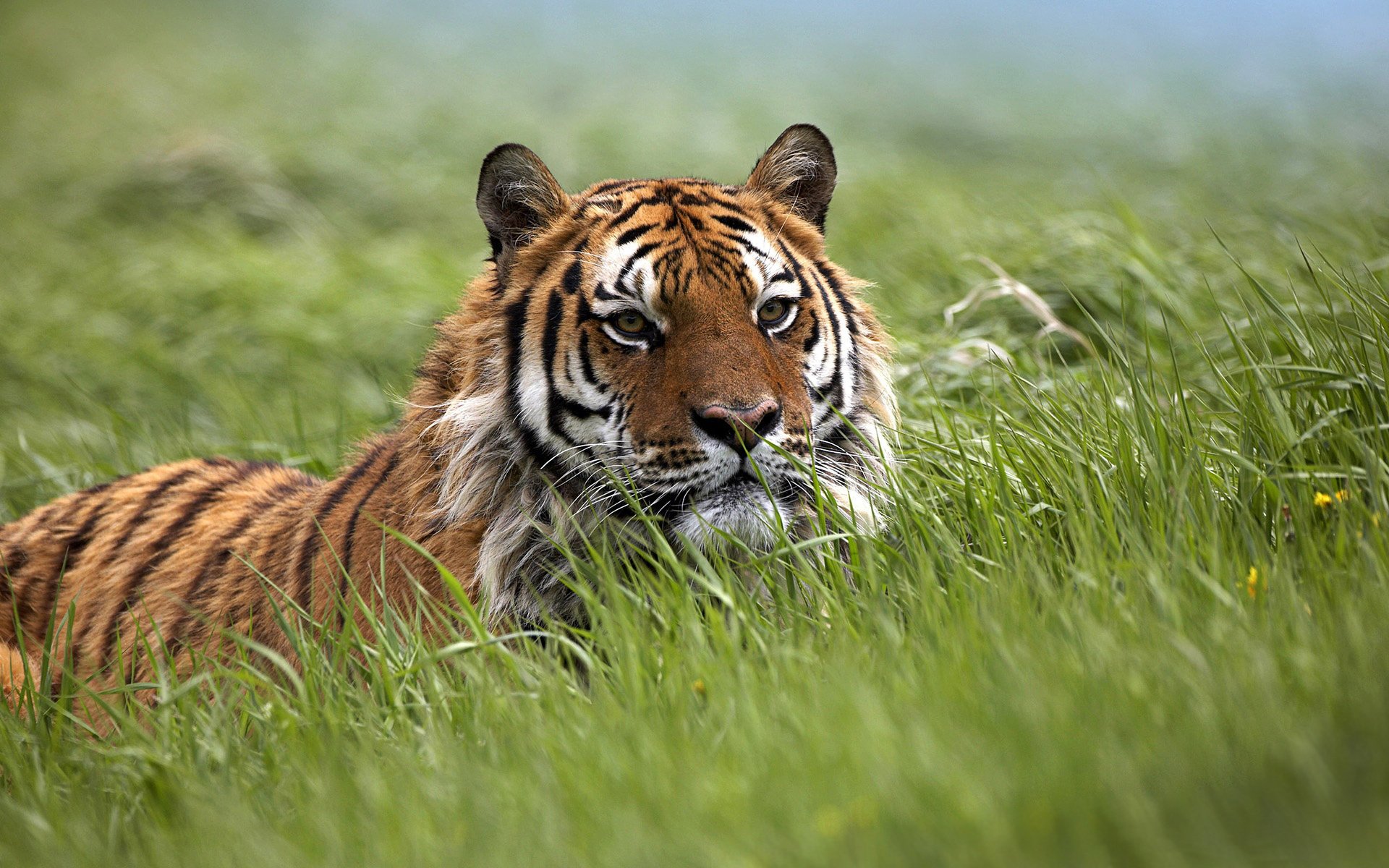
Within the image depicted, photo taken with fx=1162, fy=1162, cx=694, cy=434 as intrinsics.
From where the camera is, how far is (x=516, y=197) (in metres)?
3.13

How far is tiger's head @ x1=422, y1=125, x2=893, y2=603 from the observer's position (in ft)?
9.00

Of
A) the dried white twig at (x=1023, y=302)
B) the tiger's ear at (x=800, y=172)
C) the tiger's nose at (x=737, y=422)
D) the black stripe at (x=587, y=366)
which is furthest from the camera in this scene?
the dried white twig at (x=1023, y=302)

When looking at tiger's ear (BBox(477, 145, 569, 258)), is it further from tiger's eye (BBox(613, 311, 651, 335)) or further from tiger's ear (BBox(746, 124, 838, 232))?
tiger's ear (BBox(746, 124, 838, 232))

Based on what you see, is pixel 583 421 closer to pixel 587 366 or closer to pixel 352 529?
pixel 587 366

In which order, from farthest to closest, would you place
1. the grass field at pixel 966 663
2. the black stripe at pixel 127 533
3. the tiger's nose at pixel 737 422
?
the black stripe at pixel 127 533
the tiger's nose at pixel 737 422
the grass field at pixel 966 663

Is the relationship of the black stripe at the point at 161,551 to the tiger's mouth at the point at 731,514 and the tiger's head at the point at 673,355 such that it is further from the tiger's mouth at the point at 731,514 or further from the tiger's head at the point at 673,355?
the tiger's mouth at the point at 731,514

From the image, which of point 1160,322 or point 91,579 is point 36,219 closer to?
point 91,579

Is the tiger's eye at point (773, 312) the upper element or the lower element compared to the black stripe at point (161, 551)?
upper

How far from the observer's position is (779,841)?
5.20 feet

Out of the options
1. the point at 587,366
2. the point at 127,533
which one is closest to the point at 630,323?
the point at 587,366

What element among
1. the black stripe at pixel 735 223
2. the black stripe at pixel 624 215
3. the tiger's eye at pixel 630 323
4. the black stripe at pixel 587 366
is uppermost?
the black stripe at pixel 624 215

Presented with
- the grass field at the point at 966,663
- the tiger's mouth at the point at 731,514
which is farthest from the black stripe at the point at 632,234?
the grass field at the point at 966,663

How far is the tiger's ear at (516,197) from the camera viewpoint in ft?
10.1

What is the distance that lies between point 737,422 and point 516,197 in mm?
967
